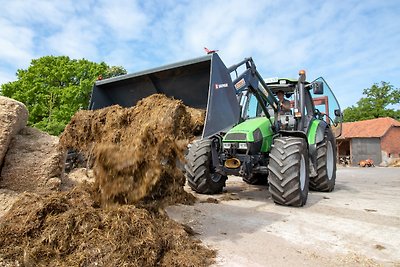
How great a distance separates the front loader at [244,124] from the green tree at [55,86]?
730 inches

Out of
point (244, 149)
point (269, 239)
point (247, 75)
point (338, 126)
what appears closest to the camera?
point (269, 239)

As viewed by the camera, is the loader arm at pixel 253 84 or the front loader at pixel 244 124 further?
the loader arm at pixel 253 84

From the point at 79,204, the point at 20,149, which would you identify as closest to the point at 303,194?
the point at 79,204

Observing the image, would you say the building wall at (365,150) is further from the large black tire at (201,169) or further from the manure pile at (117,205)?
the manure pile at (117,205)

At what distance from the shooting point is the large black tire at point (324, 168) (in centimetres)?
679

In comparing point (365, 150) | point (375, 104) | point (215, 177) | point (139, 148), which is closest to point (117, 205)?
point (139, 148)

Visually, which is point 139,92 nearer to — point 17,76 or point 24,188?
point 24,188

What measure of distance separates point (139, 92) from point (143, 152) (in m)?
1.94

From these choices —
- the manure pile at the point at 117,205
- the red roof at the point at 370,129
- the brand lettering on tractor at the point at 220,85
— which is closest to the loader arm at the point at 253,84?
the brand lettering on tractor at the point at 220,85

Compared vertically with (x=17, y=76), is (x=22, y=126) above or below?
below

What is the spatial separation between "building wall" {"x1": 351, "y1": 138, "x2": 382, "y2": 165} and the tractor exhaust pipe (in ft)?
94.7

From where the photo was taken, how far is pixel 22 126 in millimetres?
5465

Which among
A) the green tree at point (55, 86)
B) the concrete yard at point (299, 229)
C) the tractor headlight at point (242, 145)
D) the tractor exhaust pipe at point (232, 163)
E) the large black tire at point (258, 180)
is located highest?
the green tree at point (55, 86)

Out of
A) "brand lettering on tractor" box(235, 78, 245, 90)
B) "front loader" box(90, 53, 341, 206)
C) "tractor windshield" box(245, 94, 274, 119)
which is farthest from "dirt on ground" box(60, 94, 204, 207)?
"tractor windshield" box(245, 94, 274, 119)
